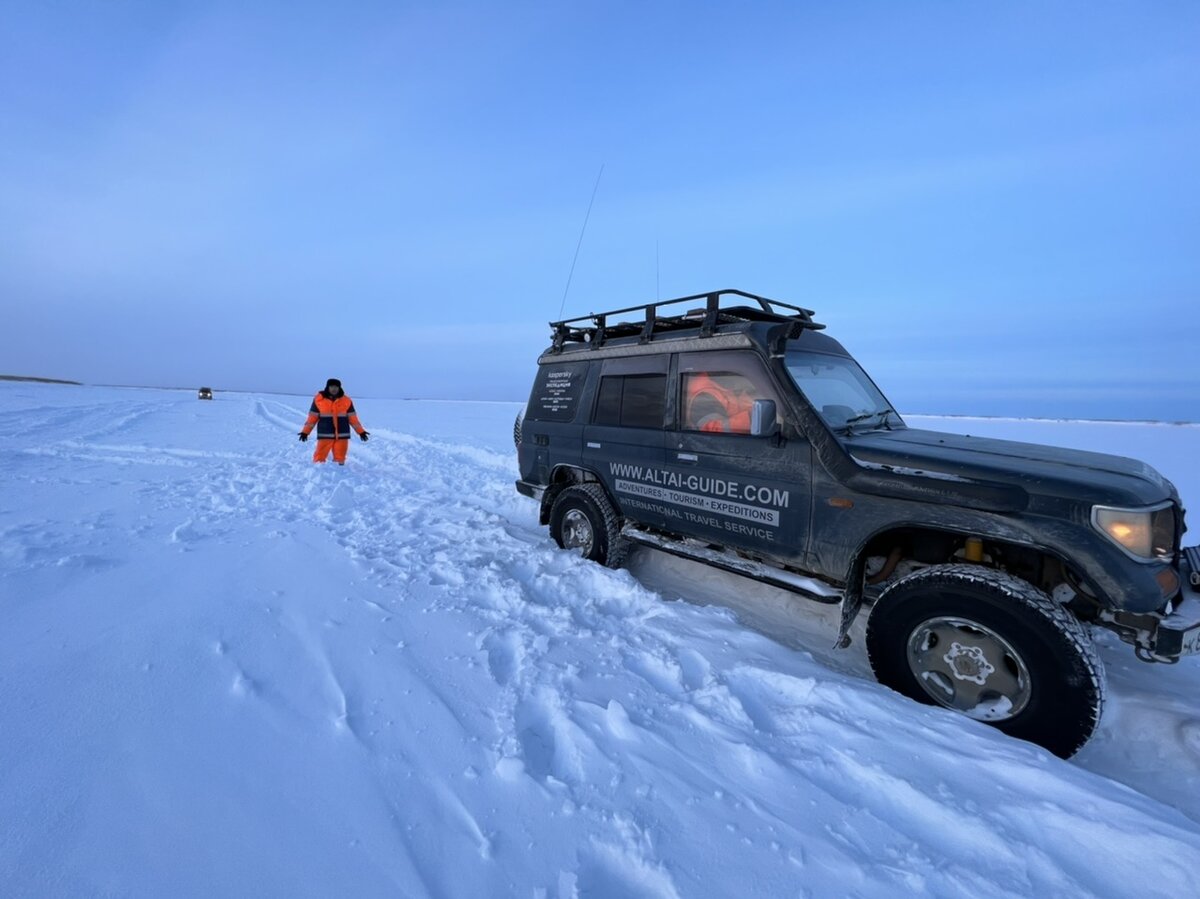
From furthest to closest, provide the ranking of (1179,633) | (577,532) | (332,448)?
1. (332,448)
2. (577,532)
3. (1179,633)

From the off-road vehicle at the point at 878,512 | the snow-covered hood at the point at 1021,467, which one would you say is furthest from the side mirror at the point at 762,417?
the snow-covered hood at the point at 1021,467

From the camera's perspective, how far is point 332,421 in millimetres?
9445

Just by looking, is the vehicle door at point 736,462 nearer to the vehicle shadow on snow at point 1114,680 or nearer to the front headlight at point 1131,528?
the vehicle shadow on snow at point 1114,680

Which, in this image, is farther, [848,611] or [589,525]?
[589,525]

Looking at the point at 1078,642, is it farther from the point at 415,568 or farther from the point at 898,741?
the point at 415,568

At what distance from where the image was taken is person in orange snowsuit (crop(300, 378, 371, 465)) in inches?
370

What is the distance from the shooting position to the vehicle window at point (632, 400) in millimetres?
4309

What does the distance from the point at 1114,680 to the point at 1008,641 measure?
1515mm

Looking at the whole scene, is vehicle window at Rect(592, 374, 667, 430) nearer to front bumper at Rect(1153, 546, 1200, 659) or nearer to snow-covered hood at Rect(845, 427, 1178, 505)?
snow-covered hood at Rect(845, 427, 1178, 505)

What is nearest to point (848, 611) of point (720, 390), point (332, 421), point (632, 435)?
point (720, 390)

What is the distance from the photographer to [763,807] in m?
2.00

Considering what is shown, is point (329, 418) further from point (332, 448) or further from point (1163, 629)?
point (1163, 629)

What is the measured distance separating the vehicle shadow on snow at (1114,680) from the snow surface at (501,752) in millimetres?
18

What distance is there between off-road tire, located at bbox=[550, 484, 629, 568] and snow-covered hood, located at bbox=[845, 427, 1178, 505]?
85.4 inches
